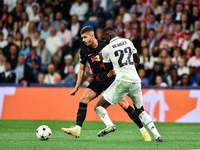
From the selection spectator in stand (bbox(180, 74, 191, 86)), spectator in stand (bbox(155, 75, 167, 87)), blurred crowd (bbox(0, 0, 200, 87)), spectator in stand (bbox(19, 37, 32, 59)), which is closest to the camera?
spectator in stand (bbox(180, 74, 191, 86))

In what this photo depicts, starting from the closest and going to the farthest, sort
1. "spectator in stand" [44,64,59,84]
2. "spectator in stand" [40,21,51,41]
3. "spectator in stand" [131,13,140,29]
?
1. "spectator in stand" [44,64,59,84]
2. "spectator in stand" [131,13,140,29]
3. "spectator in stand" [40,21,51,41]

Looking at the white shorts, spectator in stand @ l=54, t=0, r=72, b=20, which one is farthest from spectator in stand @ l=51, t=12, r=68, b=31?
the white shorts

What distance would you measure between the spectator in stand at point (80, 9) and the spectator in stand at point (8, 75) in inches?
158

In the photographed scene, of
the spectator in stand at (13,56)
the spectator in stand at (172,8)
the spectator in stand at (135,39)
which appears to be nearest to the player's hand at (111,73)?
the spectator in stand at (135,39)

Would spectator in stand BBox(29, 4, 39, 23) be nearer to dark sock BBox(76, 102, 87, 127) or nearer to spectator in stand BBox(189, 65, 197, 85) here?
spectator in stand BBox(189, 65, 197, 85)

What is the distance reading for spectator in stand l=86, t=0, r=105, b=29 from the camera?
53.0 feet

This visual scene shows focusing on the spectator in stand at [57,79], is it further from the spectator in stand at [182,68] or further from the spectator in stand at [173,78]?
the spectator in stand at [182,68]

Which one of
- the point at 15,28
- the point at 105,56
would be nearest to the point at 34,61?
the point at 15,28

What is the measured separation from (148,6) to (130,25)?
1.12 metres

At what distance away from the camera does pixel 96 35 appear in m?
15.2

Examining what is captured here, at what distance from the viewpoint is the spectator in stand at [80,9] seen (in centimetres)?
1689

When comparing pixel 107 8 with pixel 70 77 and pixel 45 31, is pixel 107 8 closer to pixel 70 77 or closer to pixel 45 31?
pixel 45 31

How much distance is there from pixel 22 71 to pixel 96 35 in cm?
326

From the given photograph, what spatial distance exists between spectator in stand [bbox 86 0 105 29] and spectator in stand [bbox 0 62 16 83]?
3876 mm
